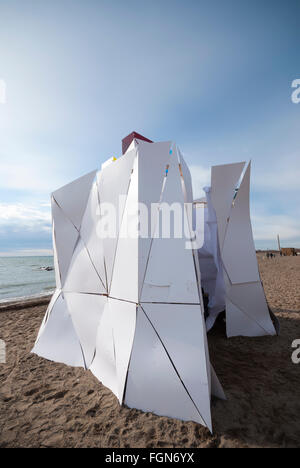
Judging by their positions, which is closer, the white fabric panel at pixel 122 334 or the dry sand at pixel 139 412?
the dry sand at pixel 139 412

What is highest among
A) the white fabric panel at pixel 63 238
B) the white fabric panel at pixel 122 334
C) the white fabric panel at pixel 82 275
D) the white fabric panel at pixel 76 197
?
the white fabric panel at pixel 76 197

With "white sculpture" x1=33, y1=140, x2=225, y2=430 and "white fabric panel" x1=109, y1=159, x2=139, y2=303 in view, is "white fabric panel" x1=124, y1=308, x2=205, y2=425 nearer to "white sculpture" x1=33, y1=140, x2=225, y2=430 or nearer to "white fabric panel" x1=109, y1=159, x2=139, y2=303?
Result: "white sculpture" x1=33, y1=140, x2=225, y2=430

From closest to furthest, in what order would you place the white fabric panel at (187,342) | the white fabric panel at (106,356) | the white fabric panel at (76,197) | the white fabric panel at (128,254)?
the white fabric panel at (187,342), the white fabric panel at (128,254), the white fabric panel at (106,356), the white fabric panel at (76,197)

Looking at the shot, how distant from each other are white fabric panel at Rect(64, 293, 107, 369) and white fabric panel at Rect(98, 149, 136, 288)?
1.97 feet

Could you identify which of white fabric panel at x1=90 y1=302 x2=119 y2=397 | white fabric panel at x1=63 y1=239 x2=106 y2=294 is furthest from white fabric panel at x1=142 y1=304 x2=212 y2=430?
white fabric panel at x1=63 y1=239 x2=106 y2=294

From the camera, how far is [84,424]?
2.83m

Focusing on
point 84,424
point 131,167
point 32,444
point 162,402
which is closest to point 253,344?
point 162,402

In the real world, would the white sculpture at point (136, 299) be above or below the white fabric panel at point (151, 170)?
below

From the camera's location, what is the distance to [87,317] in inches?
169

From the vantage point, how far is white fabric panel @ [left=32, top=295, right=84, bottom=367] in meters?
4.47

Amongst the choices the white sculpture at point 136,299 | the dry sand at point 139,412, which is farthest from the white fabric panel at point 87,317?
the dry sand at point 139,412

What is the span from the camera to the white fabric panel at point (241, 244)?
219 inches

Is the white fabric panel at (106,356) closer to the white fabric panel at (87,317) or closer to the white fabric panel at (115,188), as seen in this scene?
the white fabric panel at (87,317)

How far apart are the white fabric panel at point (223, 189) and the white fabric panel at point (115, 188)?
2582 mm
